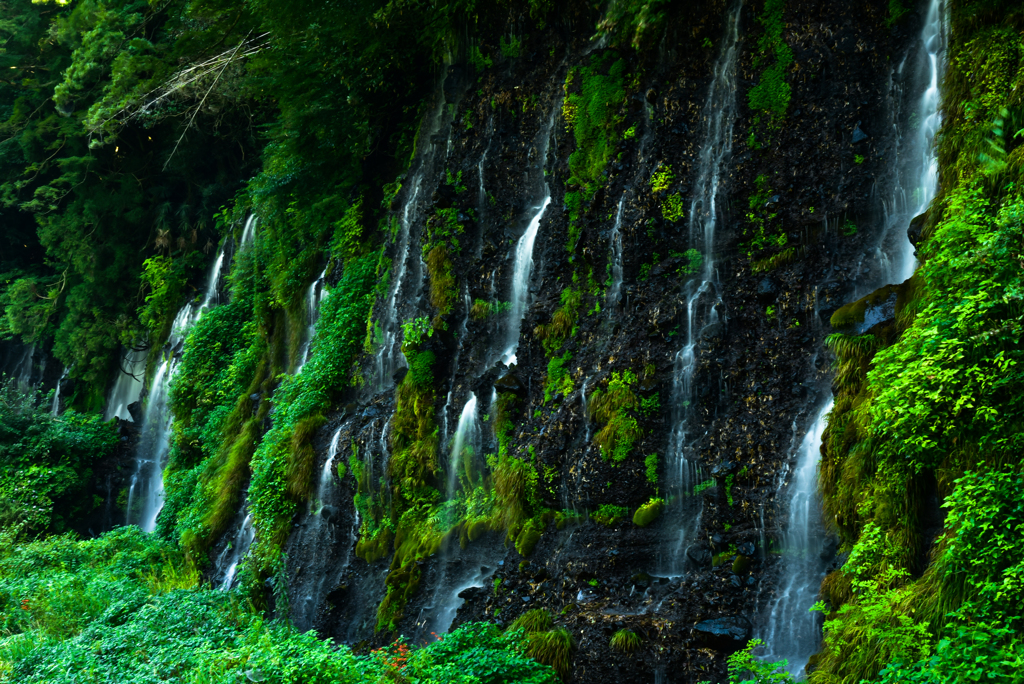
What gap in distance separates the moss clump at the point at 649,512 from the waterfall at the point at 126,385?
17852mm

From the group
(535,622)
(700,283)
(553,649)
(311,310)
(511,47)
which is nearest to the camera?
(553,649)

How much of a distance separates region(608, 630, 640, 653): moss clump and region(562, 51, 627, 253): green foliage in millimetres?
4660

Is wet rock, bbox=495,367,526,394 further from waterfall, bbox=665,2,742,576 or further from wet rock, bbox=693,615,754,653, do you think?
wet rock, bbox=693,615,754,653

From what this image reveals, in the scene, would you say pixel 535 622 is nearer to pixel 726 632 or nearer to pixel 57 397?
pixel 726 632

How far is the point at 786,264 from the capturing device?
777 centimetres

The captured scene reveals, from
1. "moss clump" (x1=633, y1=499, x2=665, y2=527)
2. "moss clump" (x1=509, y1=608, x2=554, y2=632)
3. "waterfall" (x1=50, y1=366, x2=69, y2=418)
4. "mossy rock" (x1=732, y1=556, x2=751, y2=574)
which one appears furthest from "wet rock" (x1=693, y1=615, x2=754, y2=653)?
"waterfall" (x1=50, y1=366, x2=69, y2=418)

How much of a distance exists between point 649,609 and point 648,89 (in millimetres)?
5841

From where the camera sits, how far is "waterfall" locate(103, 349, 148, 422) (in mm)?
21609

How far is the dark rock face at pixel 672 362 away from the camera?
21.9ft

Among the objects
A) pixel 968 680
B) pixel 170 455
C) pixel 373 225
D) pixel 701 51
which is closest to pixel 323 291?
Result: pixel 373 225

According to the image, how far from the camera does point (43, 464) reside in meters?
17.5

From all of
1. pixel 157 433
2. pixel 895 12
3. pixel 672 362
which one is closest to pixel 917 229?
pixel 672 362

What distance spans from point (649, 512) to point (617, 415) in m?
1.00

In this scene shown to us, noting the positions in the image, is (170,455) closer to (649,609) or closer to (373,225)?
(373,225)
